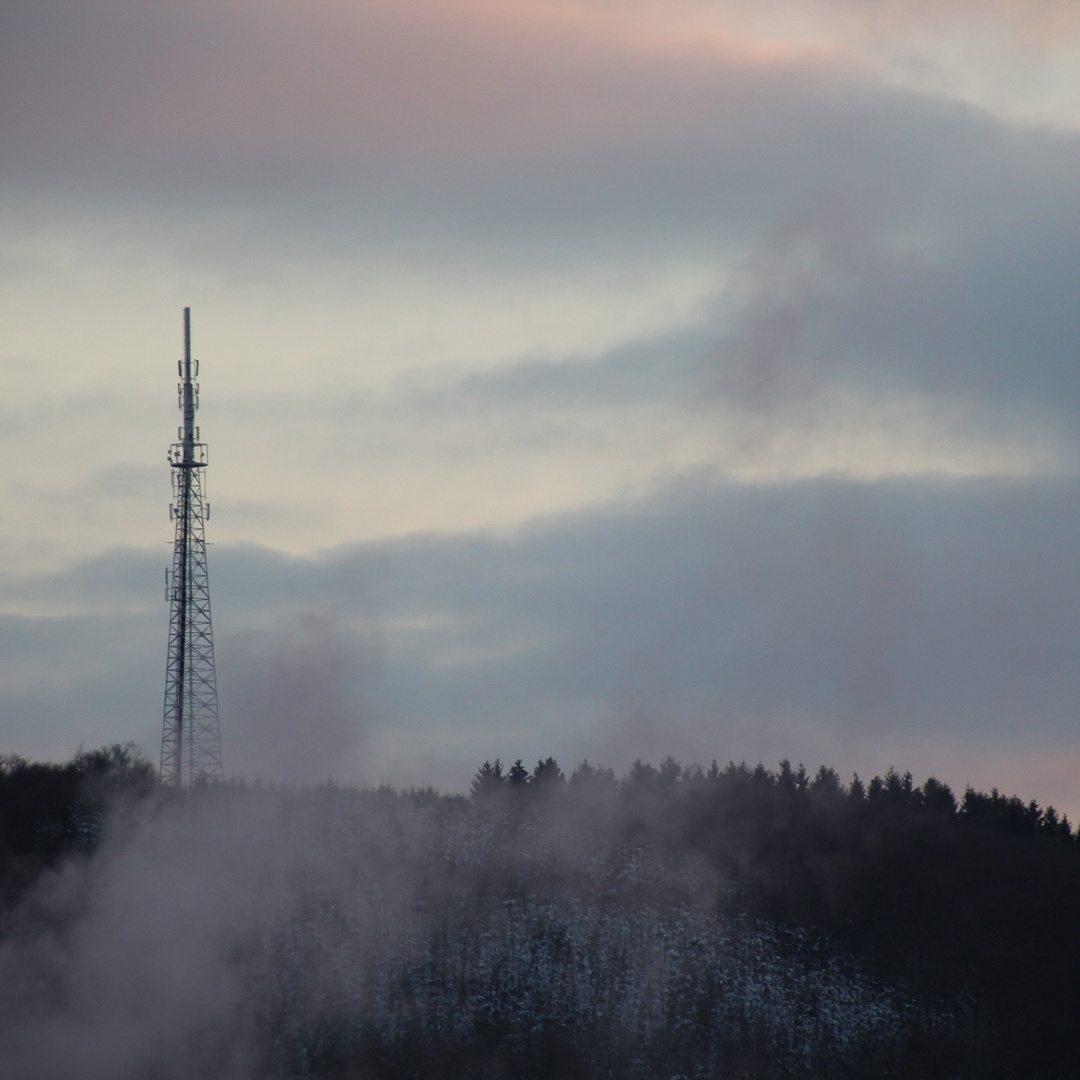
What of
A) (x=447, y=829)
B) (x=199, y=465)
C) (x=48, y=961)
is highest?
(x=199, y=465)

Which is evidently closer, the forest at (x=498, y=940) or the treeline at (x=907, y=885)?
the forest at (x=498, y=940)

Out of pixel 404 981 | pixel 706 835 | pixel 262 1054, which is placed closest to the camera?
pixel 262 1054

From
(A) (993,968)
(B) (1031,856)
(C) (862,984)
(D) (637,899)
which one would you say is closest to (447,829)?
(D) (637,899)

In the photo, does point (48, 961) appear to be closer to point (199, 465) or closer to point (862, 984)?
point (199, 465)

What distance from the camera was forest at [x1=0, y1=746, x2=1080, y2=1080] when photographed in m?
65.3

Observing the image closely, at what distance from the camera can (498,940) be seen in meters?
70.8

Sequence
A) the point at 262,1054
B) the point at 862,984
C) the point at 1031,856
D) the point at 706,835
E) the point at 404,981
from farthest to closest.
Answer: the point at 1031,856 < the point at 706,835 < the point at 862,984 < the point at 404,981 < the point at 262,1054

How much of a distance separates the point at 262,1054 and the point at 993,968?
109ft

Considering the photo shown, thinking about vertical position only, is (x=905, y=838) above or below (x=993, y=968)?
above

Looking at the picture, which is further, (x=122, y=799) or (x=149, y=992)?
(x=122, y=799)

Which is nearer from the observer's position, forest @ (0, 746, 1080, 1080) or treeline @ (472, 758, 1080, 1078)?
forest @ (0, 746, 1080, 1080)

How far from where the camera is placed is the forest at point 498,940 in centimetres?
6531

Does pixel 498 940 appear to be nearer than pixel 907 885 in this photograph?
Yes

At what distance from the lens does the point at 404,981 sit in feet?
224
